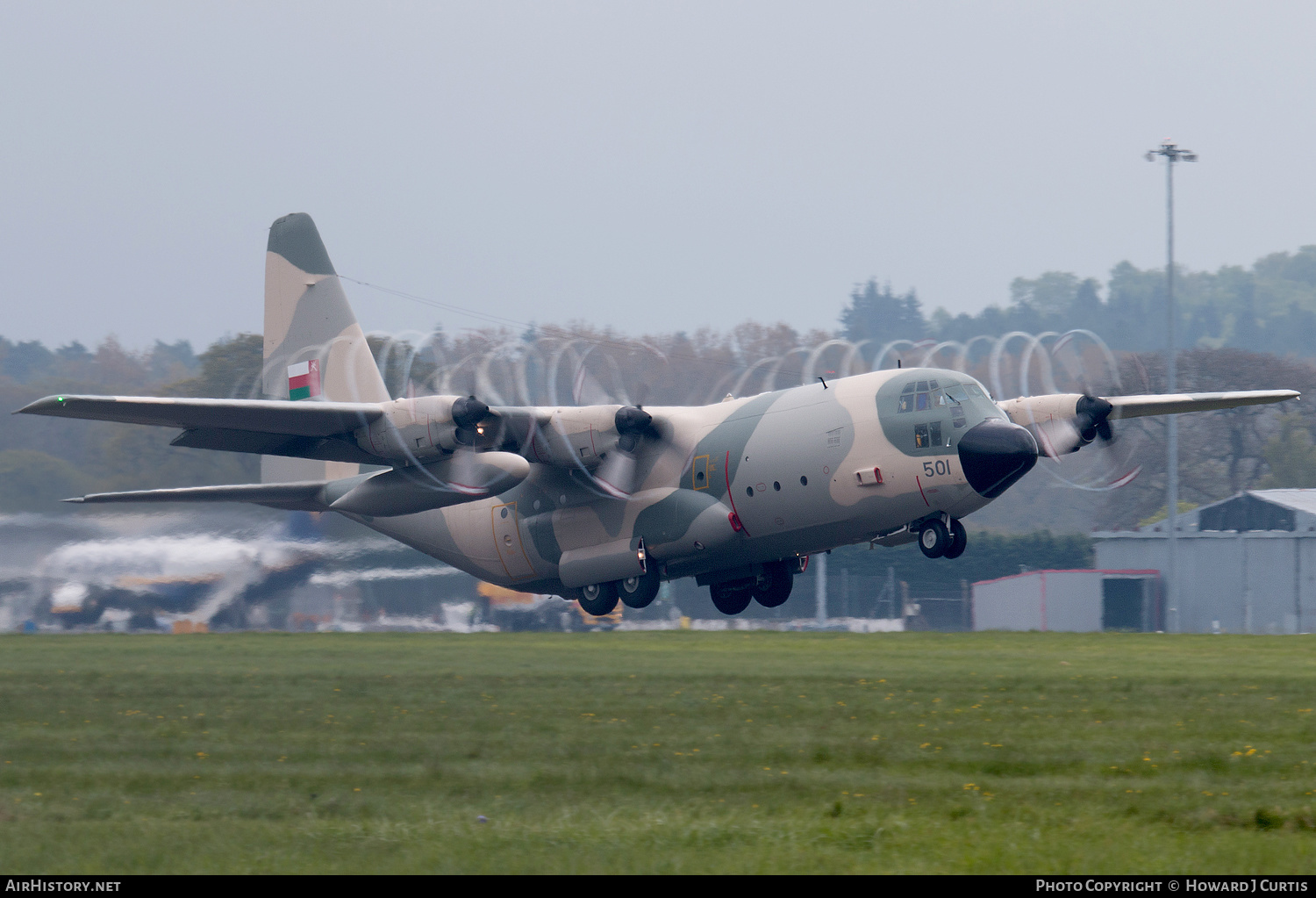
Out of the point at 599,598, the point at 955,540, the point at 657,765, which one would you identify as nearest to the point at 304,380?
the point at 599,598

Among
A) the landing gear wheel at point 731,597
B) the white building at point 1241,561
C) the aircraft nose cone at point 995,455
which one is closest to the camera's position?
the aircraft nose cone at point 995,455

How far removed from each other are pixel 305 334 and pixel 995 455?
18614mm

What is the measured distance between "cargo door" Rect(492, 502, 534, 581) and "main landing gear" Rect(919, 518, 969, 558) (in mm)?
9695

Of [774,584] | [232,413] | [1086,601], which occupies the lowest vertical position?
[1086,601]

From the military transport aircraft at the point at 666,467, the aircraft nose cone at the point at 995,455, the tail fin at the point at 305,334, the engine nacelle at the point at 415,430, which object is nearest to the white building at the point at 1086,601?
the military transport aircraft at the point at 666,467

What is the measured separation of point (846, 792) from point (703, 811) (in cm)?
173

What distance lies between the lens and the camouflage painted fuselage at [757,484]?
2555cm

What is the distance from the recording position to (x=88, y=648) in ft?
102

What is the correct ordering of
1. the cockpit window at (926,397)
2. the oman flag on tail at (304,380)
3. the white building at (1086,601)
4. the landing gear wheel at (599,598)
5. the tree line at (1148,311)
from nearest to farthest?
1. the cockpit window at (926,397)
2. the landing gear wheel at (599,598)
3. the oman flag on tail at (304,380)
4. the white building at (1086,601)
5. the tree line at (1148,311)

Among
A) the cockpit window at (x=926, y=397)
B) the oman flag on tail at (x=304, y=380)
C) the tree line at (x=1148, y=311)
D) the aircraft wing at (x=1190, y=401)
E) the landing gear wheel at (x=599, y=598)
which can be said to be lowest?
the landing gear wheel at (x=599, y=598)

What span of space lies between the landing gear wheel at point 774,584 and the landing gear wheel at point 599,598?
10.5ft

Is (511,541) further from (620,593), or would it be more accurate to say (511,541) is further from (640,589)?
(640,589)

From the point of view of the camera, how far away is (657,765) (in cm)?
1499

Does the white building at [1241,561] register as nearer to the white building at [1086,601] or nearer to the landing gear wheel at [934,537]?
the white building at [1086,601]
